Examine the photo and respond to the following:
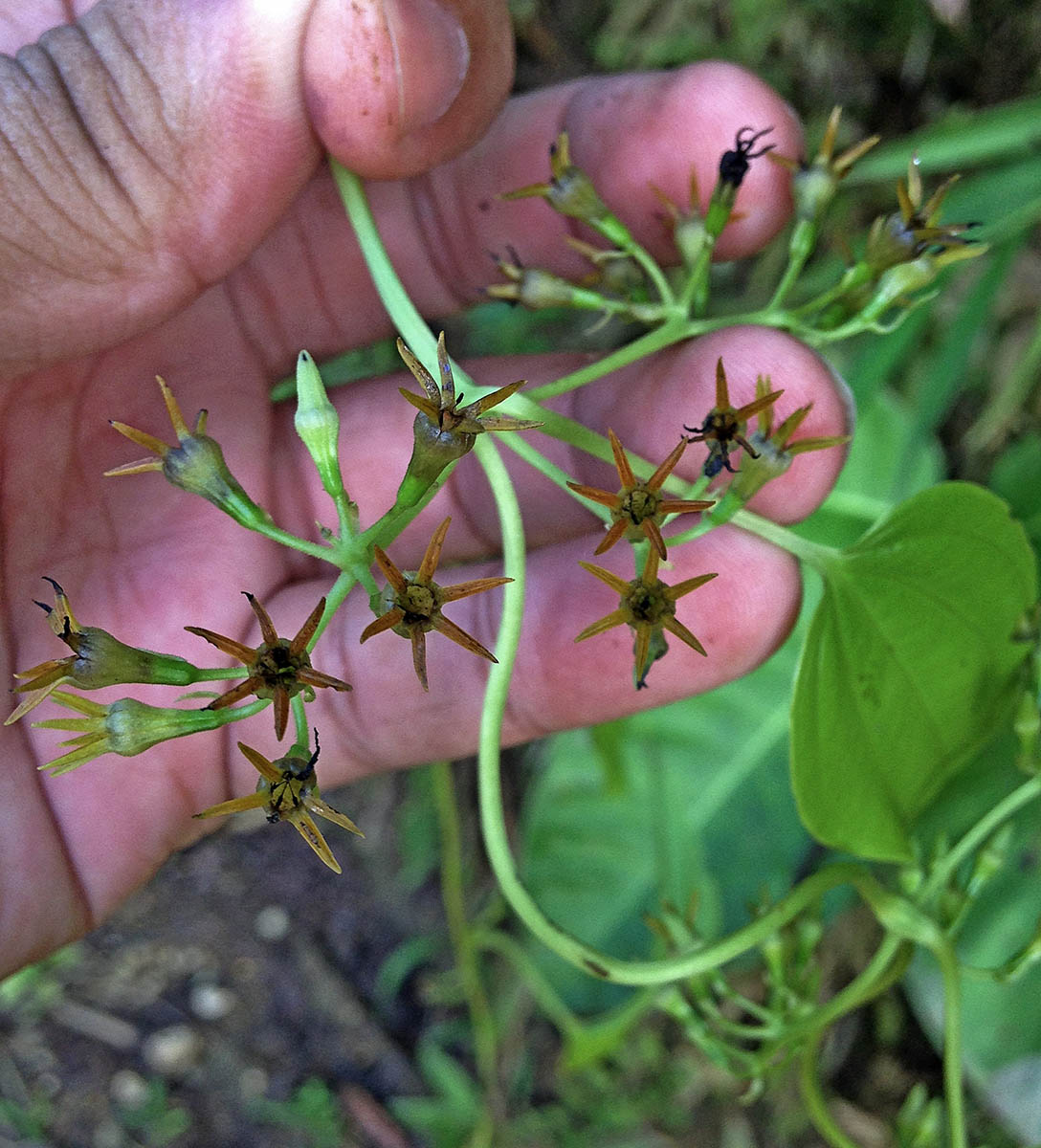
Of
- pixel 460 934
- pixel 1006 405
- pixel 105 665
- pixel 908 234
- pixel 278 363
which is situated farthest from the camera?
pixel 460 934

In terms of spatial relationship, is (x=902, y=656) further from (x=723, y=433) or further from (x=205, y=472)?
(x=205, y=472)

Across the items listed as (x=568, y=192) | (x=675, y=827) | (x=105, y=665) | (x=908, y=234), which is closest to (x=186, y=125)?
(x=568, y=192)

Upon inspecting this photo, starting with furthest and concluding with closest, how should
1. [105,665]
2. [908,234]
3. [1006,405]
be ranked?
1. [1006,405]
2. [908,234]
3. [105,665]

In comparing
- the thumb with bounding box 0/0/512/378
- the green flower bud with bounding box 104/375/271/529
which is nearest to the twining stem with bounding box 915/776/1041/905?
the green flower bud with bounding box 104/375/271/529

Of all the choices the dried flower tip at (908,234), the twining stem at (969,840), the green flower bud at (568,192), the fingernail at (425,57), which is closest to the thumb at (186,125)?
the fingernail at (425,57)

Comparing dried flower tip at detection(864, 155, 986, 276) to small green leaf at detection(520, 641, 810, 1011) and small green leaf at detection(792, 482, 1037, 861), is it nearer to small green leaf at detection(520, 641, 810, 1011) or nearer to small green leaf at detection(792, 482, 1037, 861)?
small green leaf at detection(792, 482, 1037, 861)

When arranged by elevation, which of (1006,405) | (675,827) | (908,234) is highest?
(908,234)

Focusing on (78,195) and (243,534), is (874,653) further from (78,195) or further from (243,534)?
(78,195)

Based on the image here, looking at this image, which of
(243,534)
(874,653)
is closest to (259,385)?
(243,534)
